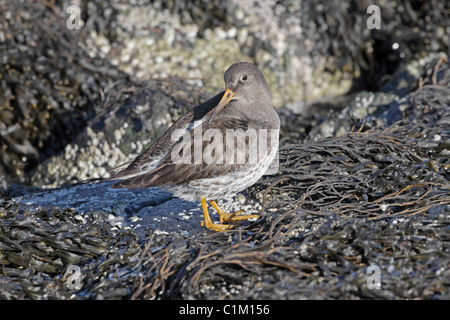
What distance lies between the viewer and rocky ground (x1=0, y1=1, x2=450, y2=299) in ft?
10.3

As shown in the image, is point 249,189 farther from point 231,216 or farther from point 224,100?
point 224,100

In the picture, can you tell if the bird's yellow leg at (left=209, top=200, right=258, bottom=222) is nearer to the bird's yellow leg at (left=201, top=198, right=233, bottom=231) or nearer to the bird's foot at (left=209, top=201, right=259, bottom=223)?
the bird's foot at (left=209, top=201, right=259, bottom=223)

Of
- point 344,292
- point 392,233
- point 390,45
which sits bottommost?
point 344,292

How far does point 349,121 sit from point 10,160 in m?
3.85

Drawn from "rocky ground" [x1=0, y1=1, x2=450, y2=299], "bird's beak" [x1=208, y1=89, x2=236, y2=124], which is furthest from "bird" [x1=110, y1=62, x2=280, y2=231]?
"rocky ground" [x1=0, y1=1, x2=450, y2=299]

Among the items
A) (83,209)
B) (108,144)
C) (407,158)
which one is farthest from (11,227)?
(407,158)

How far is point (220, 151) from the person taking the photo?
12.5 feet

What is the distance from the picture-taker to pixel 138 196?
457 centimetres

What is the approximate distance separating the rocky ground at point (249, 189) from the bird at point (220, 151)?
302 mm

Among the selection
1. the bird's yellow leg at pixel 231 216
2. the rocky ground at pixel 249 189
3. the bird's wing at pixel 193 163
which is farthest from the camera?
the bird's yellow leg at pixel 231 216

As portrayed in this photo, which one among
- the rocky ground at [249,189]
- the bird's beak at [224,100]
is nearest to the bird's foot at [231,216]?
the rocky ground at [249,189]

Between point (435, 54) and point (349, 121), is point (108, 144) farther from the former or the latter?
point (435, 54)

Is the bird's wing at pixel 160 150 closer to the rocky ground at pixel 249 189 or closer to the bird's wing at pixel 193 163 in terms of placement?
the bird's wing at pixel 193 163

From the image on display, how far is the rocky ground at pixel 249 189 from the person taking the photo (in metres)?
3.15
